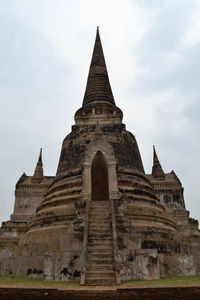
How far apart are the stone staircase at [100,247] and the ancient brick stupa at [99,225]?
0.02 meters

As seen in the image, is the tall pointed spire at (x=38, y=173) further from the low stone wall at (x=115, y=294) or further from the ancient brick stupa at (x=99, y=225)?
the low stone wall at (x=115, y=294)

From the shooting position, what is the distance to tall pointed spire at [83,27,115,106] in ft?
59.5

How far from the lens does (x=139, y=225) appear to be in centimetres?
1024

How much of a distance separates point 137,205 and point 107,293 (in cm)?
602

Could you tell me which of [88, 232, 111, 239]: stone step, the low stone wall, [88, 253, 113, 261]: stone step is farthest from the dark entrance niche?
the low stone wall

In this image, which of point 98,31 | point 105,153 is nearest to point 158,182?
point 105,153

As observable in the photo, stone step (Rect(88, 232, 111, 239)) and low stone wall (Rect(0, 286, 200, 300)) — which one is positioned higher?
stone step (Rect(88, 232, 111, 239))

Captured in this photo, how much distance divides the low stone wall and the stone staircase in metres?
1.57

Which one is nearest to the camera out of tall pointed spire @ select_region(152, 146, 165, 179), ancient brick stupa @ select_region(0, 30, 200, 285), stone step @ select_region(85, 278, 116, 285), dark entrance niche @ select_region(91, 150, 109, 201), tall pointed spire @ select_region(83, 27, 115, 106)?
stone step @ select_region(85, 278, 116, 285)

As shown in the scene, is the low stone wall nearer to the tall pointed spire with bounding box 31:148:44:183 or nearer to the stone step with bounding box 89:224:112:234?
the stone step with bounding box 89:224:112:234

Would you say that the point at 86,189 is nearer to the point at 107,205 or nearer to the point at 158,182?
the point at 107,205

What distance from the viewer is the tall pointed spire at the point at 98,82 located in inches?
714

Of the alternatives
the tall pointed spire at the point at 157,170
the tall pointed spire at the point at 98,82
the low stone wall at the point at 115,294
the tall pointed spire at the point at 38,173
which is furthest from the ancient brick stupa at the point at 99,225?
the tall pointed spire at the point at 157,170

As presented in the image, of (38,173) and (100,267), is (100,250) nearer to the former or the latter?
(100,267)
